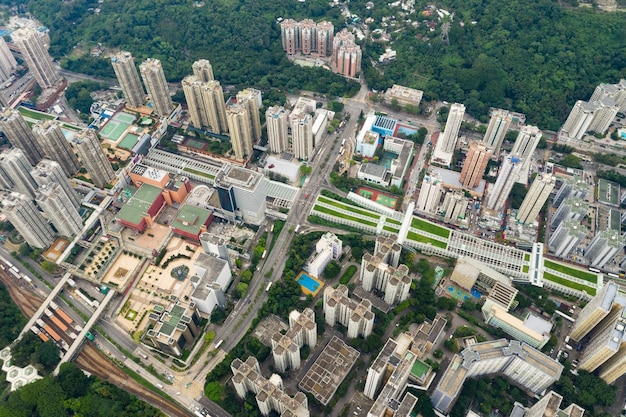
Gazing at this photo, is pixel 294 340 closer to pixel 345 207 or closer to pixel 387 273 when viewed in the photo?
pixel 387 273

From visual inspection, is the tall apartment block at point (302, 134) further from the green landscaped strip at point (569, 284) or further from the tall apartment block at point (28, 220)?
the green landscaped strip at point (569, 284)

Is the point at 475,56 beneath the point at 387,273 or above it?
above

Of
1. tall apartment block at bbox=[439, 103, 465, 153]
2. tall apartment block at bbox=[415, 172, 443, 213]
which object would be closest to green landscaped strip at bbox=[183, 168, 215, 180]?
tall apartment block at bbox=[415, 172, 443, 213]

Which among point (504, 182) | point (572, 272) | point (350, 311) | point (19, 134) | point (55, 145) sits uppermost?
point (19, 134)

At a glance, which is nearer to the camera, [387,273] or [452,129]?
[387,273]

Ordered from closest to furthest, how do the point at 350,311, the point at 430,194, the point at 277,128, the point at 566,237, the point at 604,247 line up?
the point at 350,311 → the point at 604,247 → the point at 566,237 → the point at 430,194 → the point at 277,128

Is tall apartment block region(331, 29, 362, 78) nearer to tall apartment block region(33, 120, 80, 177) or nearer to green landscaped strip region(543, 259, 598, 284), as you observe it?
green landscaped strip region(543, 259, 598, 284)

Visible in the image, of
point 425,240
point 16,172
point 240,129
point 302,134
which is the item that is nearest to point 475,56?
point 302,134
